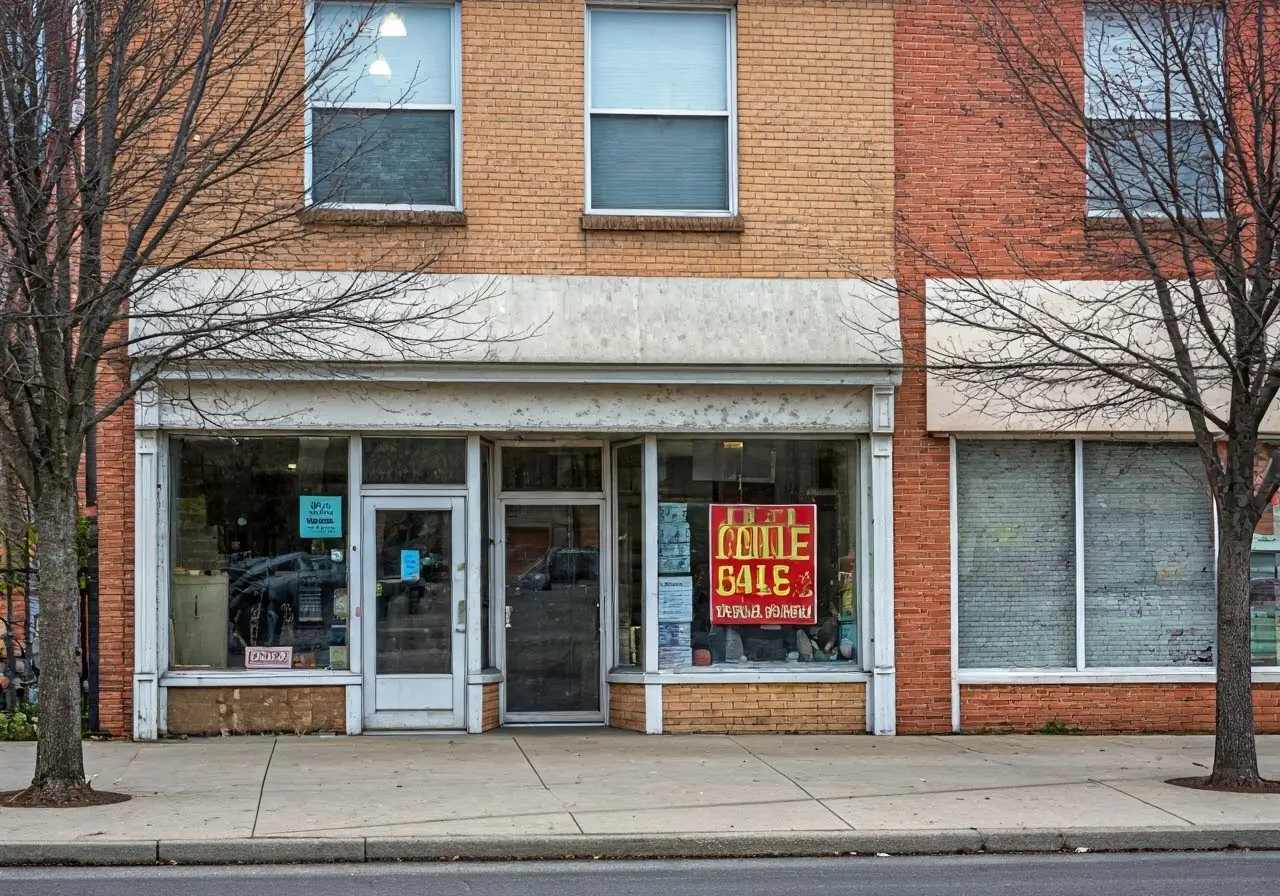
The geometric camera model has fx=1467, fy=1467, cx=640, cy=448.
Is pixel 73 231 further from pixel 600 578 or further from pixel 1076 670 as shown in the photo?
pixel 1076 670

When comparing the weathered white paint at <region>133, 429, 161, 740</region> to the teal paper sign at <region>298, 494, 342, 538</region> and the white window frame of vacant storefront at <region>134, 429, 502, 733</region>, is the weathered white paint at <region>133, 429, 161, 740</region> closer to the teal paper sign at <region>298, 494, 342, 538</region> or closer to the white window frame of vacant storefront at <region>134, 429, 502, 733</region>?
the white window frame of vacant storefront at <region>134, 429, 502, 733</region>

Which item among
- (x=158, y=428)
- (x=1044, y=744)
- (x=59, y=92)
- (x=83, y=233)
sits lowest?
(x=1044, y=744)

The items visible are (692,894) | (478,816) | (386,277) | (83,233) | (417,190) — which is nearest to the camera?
(692,894)

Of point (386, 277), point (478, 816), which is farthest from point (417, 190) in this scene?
point (478, 816)

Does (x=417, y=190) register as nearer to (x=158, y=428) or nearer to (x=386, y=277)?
(x=386, y=277)

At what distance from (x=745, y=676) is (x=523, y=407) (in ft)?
10.2

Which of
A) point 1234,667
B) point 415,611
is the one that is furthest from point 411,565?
point 1234,667

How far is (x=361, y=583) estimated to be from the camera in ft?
42.3

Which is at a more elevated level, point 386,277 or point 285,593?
point 386,277

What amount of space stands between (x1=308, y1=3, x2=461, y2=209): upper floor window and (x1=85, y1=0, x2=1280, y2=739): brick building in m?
0.03

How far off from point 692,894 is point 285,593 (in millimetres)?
6192

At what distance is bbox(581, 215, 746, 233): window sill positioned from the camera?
12820 millimetres

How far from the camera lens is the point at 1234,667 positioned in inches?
420

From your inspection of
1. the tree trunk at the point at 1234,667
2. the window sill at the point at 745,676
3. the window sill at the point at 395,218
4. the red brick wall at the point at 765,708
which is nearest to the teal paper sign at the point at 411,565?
the window sill at the point at 745,676
